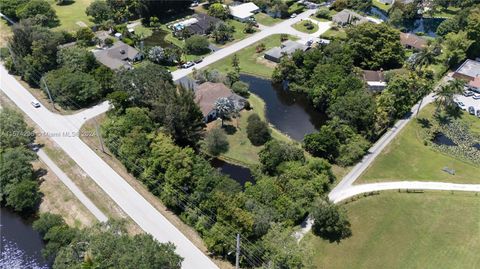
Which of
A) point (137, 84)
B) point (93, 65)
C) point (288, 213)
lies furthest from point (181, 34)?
point (288, 213)

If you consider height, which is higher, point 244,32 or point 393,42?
point 393,42

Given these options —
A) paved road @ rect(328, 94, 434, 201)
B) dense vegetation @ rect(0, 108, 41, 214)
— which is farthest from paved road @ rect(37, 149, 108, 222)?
paved road @ rect(328, 94, 434, 201)

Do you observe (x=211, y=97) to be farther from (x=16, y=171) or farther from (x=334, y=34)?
(x=334, y=34)

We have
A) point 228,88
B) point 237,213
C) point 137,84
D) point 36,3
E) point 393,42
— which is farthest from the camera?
point 36,3

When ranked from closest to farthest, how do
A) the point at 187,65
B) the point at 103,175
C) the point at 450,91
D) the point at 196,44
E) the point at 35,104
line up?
1. the point at 103,175
2. the point at 450,91
3. the point at 35,104
4. the point at 187,65
5. the point at 196,44

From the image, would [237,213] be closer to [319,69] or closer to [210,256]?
[210,256]

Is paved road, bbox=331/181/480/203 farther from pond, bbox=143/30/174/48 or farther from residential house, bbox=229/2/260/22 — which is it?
residential house, bbox=229/2/260/22

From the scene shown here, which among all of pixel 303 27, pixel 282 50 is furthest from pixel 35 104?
pixel 303 27
